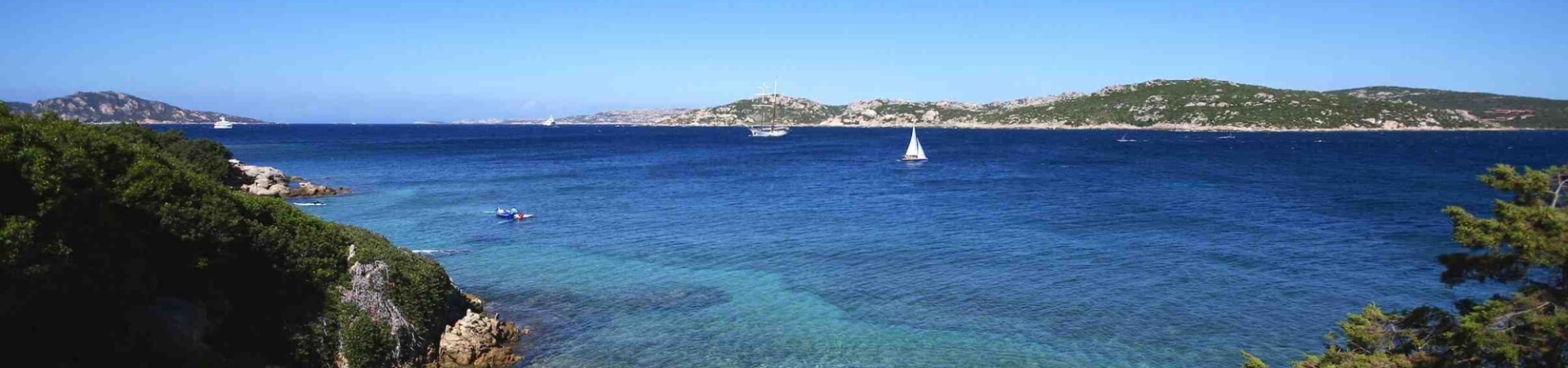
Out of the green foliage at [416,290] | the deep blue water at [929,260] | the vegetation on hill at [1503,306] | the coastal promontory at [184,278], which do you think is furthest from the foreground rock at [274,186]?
the vegetation on hill at [1503,306]

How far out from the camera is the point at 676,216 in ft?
153

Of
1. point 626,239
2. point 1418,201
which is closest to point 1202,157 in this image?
point 1418,201

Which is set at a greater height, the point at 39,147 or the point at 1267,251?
the point at 39,147

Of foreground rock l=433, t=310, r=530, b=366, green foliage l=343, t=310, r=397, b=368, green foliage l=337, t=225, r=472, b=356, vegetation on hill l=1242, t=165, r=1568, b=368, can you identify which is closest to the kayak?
green foliage l=337, t=225, r=472, b=356

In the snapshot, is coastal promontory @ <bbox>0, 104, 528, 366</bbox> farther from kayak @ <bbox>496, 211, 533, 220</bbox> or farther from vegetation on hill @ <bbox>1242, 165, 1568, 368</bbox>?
kayak @ <bbox>496, 211, 533, 220</bbox>

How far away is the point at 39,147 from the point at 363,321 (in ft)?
22.8

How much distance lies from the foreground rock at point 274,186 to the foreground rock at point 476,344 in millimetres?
38269

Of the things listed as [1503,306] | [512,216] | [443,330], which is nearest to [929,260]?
[443,330]

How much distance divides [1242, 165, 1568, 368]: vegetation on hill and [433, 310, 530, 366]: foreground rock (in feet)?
57.0

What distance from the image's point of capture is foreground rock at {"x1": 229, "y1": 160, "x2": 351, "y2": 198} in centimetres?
5475

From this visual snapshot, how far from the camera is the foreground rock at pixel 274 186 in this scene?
54.8 m

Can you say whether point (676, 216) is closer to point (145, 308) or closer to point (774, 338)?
point (774, 338)

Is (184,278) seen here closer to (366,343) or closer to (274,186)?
(366,343)

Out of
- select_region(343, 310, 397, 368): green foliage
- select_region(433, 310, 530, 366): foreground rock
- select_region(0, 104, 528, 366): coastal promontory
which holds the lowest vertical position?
select_region(433, 310, 530, 366): foreground rock
